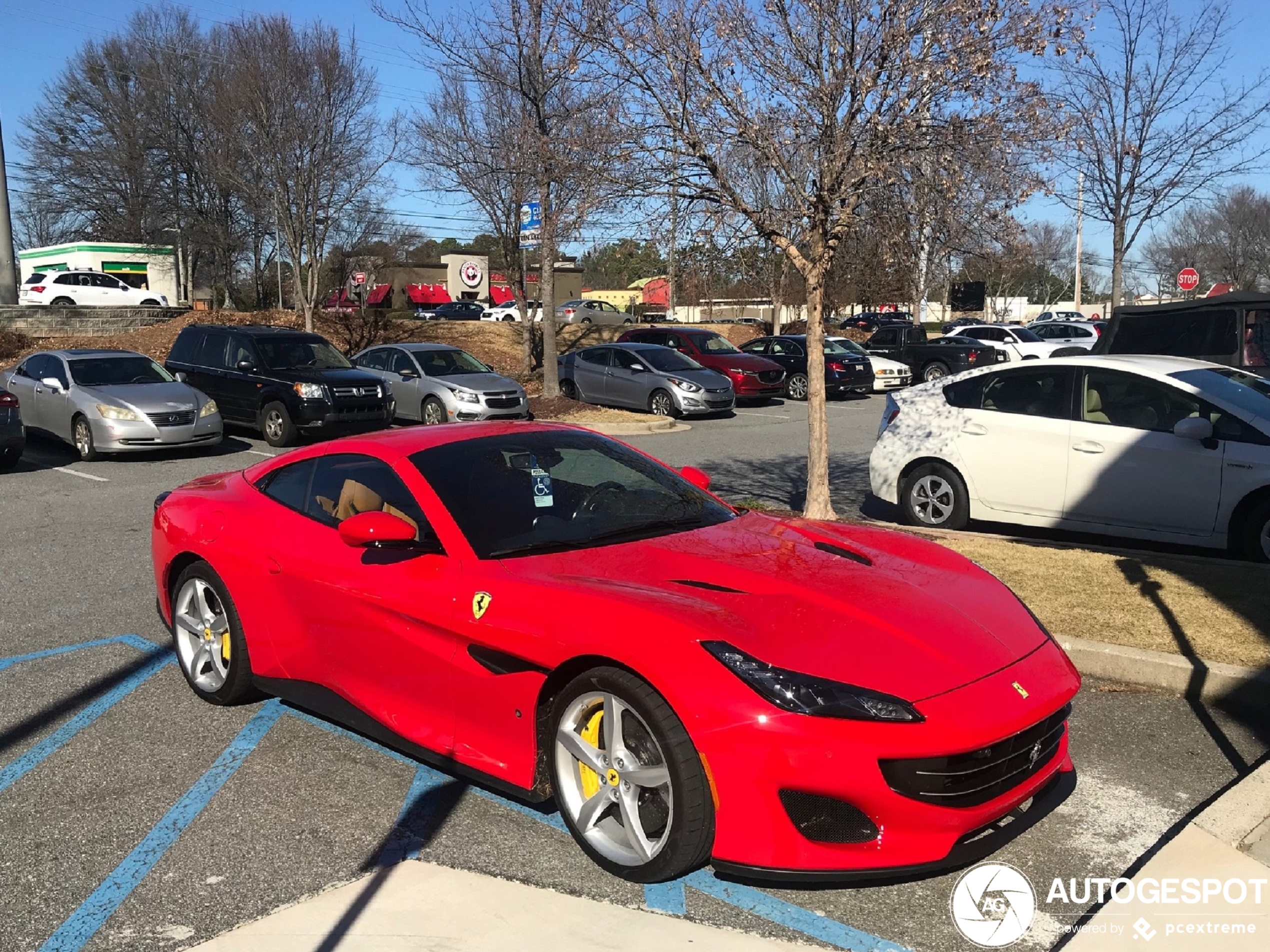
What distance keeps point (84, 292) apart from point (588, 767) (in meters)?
37.2

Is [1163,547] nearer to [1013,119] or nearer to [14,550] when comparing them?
[1013,119]

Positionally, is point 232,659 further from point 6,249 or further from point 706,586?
point 6,249

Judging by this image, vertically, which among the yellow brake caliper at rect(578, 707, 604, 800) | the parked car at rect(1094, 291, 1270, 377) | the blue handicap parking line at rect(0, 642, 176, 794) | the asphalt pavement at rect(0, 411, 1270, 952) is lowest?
the asphalt pavement at rect(0, 411, 1270, 952)

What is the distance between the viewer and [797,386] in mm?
25594

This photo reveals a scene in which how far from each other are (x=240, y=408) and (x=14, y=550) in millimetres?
8110

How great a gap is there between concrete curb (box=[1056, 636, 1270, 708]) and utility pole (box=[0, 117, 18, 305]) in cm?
2641

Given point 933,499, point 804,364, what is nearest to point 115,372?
point 933,499

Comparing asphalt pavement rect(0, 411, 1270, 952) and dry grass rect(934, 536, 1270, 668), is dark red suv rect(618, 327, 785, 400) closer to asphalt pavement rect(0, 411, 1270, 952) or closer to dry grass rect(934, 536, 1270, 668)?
dry grass rect(934, 536, 1270, 668)

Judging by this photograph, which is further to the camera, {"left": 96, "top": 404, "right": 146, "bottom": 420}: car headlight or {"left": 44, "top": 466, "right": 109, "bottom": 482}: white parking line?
{"left": 96, "top": 404, "right": 146, "bottom": 420}: car headlight

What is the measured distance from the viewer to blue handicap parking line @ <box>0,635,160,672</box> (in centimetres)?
595

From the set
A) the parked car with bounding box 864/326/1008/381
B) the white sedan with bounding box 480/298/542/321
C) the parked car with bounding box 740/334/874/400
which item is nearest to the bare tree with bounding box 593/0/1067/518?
the parked car with bounding box 740/334/874/400

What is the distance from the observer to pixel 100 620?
6.76 meters

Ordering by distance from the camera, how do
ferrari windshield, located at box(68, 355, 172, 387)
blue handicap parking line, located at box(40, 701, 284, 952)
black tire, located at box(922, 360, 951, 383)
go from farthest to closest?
1. black tire, located at box(922, 360, 951, 383)
2. ferrari windshield, located at box(68, 355, 172, 387)
3. blue handicap parking line, located at box(40, 701, 284, 952)

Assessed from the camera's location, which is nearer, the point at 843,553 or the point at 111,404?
the point at 843,553
